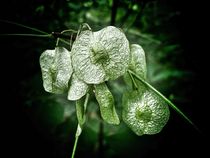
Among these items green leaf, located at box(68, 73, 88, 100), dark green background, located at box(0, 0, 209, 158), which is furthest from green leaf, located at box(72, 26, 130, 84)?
dark green background, located at box(0, 0, 209, 158)

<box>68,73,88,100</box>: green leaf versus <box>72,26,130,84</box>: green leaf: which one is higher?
<box>72,26,130,84</box>: green leaf

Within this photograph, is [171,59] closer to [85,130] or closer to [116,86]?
[116,86]

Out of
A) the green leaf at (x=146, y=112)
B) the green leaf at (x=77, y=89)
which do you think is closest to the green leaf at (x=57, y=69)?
the green leaf at (x=77, y=89)

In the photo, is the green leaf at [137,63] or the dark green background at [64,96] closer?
the green leaf at [137,63]

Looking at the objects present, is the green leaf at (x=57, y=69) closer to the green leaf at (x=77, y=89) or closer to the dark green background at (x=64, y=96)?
the green leaf at (x=77, y=89)

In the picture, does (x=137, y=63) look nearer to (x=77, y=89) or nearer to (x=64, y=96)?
(x=77, y=89)

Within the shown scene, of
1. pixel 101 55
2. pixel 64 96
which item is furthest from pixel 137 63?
pixel 64 96

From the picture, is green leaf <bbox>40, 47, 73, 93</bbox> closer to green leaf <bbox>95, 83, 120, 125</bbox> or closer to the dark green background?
green leaf <bbox>95, 83, 120, 125</bbox>
